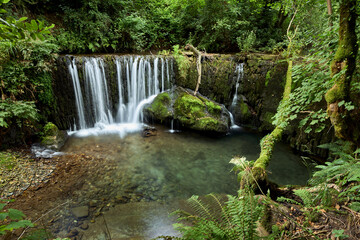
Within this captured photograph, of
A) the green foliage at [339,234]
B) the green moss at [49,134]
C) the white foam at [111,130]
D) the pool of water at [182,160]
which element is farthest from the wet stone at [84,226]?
the white foam at [111,130]

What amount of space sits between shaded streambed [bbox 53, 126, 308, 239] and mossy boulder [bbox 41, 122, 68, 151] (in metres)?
0.31

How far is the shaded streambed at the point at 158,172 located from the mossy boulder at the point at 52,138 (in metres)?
0.31

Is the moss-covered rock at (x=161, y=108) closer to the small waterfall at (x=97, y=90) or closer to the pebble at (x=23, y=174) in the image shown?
the small waterfall at (x=97, y=90)

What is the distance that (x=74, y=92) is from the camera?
8.20 metres

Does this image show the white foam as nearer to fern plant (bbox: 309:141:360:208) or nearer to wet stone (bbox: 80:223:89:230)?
wet stone (bbox: 80:223:89:230)

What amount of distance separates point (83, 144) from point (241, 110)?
7135 mm

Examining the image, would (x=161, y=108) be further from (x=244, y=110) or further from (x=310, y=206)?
(x=310, y=206)

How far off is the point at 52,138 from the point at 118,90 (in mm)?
3698

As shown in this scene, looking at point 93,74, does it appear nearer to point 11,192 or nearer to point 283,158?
point 11,192

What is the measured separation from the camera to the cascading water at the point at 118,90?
8.38 meters

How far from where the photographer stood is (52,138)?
21.4 feet

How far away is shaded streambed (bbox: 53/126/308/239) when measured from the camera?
13.1ft

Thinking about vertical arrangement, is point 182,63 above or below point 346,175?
above

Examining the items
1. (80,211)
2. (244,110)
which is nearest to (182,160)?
(80,211)
